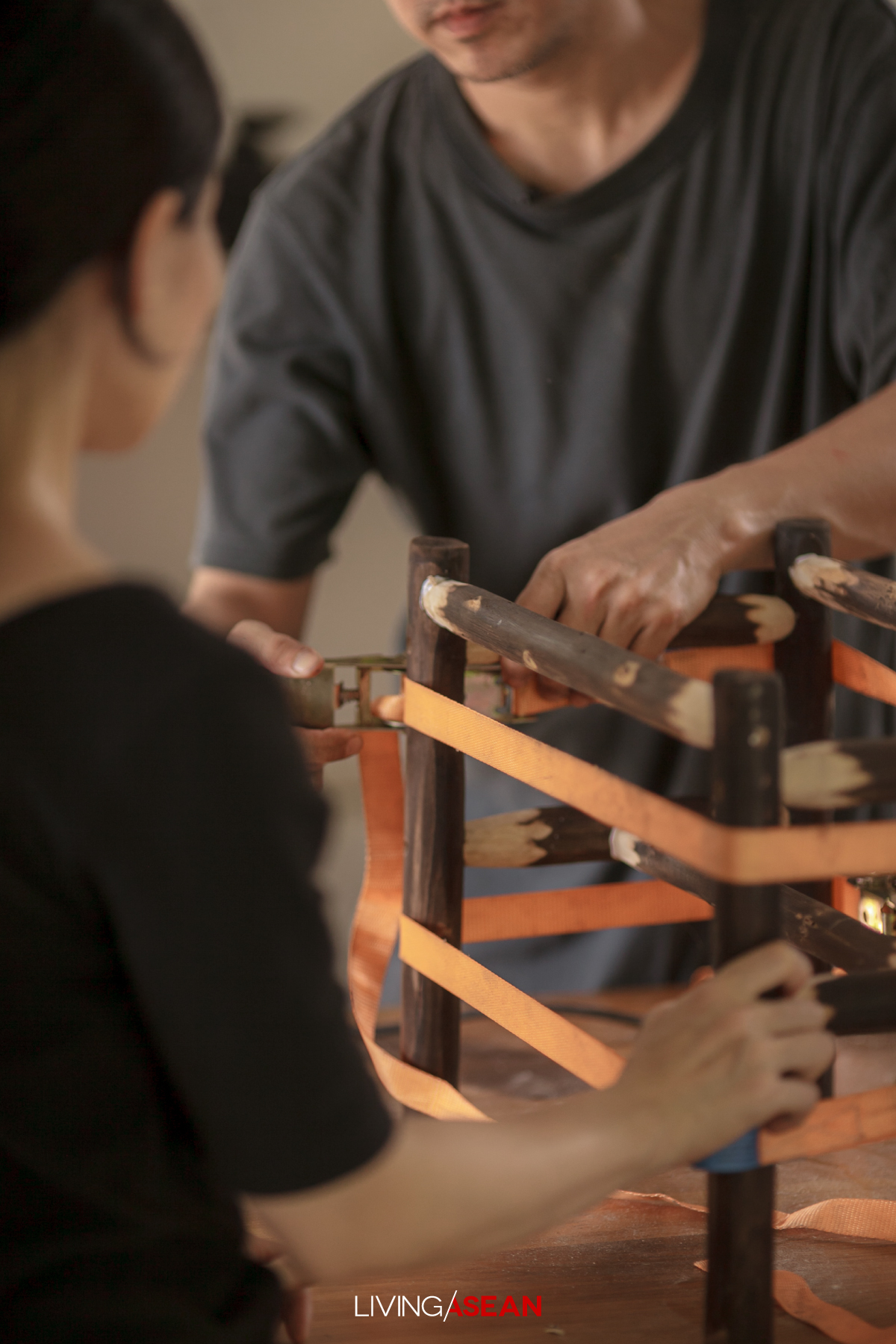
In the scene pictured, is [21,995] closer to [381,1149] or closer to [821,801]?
[381,1149]

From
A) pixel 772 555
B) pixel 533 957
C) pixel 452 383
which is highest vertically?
pixel 452 383

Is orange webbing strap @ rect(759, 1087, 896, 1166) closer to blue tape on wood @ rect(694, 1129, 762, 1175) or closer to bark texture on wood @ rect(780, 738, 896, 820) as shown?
blue tape on wood @ rect(694, 1129, 762, 1175)

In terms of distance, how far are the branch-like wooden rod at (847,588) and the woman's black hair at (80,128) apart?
1.39ft

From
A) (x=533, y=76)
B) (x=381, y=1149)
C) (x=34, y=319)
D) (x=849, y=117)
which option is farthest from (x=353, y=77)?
(x=381, y=1149)

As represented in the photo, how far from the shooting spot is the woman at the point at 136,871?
11.6 inches

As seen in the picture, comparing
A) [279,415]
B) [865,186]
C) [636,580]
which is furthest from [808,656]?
[279,415]

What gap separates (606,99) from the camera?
1.01 metres

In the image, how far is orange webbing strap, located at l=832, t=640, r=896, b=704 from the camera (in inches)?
25.4

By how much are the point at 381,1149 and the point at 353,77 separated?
1621 millimetres

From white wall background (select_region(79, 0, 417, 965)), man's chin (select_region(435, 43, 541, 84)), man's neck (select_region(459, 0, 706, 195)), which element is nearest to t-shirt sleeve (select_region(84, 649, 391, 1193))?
man's chin (select_region(435, 43, 541, 84))

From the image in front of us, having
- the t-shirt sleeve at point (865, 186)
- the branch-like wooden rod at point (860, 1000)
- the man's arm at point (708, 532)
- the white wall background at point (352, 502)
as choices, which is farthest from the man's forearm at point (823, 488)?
the white wall background at point (352, 502)

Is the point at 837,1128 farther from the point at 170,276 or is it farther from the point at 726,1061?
the point at 170,276

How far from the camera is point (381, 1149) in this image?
325 millimetres

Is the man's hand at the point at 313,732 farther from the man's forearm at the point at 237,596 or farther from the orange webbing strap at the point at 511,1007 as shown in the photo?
the man's forearm at the point at 237,596
